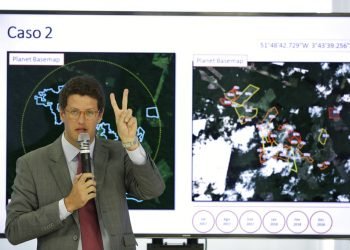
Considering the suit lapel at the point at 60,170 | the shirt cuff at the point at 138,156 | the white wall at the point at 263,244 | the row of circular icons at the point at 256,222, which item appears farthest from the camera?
the white wall at the point at 263,244

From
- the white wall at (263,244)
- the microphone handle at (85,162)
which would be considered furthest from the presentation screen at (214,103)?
the microphone handle at (85,162)

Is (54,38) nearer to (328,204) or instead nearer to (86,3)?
(86,3)

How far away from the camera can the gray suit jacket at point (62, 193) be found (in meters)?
2.46

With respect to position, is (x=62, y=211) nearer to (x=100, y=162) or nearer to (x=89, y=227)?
(x=89, y=227)

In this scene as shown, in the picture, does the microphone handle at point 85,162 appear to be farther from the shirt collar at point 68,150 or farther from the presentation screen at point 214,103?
the presentation screen at point 214,103

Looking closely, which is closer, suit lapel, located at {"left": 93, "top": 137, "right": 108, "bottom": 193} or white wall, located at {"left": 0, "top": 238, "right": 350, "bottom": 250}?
suit lapel, located at {"left": 93, "top": 137, "right": 108, "bottom": 193}

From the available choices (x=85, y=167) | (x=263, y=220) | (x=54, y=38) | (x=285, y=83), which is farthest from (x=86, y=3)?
(x=85, y=167)

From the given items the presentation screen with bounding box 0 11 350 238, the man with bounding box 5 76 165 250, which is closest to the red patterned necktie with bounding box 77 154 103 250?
the man with bounding box 5 76 165 250

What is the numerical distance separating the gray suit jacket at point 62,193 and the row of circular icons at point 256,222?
1.10 meters

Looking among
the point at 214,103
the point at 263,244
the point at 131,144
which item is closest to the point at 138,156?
the point at 131,144

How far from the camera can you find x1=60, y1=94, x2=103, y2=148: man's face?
252cm

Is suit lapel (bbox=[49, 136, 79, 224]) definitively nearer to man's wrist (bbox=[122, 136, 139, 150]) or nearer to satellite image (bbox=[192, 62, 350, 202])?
man's wrist (bbox=[122, 136, 139, 150])

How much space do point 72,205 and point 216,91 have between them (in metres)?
1.60

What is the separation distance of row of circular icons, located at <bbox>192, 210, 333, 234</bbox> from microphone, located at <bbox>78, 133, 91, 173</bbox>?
1.41 meters
